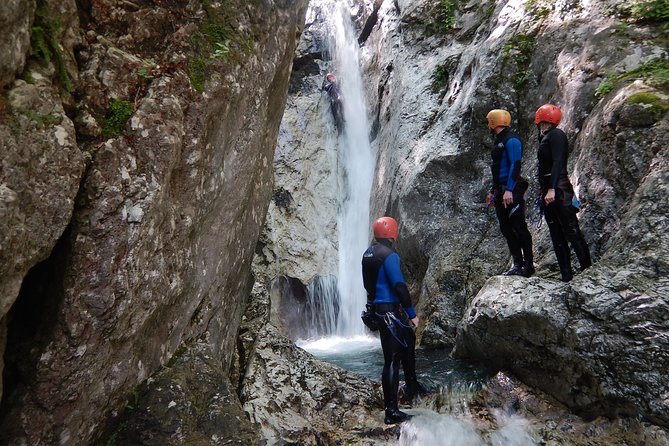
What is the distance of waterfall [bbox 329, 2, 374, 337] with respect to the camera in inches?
576

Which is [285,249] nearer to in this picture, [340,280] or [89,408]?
[340,280]

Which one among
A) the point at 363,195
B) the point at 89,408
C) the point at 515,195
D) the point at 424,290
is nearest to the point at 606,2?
the point at 515,195

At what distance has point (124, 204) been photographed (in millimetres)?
3998

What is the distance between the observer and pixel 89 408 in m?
3.85

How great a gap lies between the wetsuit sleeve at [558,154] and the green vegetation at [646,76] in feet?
5.75

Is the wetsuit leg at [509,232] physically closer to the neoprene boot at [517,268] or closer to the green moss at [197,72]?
the neoprene boot at [517,268]

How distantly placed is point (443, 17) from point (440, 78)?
104 inches

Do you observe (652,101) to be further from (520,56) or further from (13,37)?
(13,37)

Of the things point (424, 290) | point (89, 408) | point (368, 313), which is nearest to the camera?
point (89, 408)

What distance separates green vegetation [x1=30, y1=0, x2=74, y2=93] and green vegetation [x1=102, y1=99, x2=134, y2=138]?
0.36 metres

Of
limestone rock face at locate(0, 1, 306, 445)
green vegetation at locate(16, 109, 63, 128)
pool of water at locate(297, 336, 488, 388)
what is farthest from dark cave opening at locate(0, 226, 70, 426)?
pool of water at locate(297, 336, 488, 388)

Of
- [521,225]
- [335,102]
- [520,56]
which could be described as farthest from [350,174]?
[521,225]

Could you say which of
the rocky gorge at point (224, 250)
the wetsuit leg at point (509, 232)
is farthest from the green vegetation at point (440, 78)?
the wetsuit leg at point (509, 232)

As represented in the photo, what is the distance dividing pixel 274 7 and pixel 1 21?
147 inches
